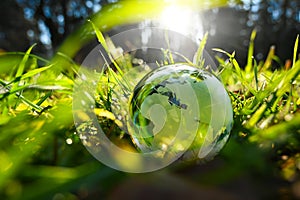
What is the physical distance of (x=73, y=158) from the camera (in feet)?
1.08

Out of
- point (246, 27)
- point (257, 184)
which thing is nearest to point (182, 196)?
point (257, 184)

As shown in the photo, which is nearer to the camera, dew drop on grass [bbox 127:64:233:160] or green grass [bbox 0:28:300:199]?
green grass [bbox 0:28:300:199]

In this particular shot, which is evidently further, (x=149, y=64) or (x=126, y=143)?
(x=149, y=64)

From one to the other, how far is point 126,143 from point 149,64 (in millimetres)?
586

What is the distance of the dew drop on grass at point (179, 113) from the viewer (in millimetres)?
345

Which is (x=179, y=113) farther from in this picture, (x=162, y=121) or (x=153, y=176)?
(x=153, y=176)

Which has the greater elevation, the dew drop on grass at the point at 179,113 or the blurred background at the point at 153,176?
the blurred background at the point at 153,176

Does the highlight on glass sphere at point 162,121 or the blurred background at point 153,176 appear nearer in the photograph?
the blurred background at point 153,176

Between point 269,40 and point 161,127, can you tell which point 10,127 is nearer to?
point 161,127

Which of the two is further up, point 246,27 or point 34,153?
point 34,153

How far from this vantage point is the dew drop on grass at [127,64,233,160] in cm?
34

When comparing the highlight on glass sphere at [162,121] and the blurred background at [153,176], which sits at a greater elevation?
the blurred background at [153,176]

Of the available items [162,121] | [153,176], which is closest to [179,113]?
[162,121]

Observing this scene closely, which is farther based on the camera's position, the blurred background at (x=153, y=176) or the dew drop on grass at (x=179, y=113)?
the dew drop on grass at (x=179, y=113)
